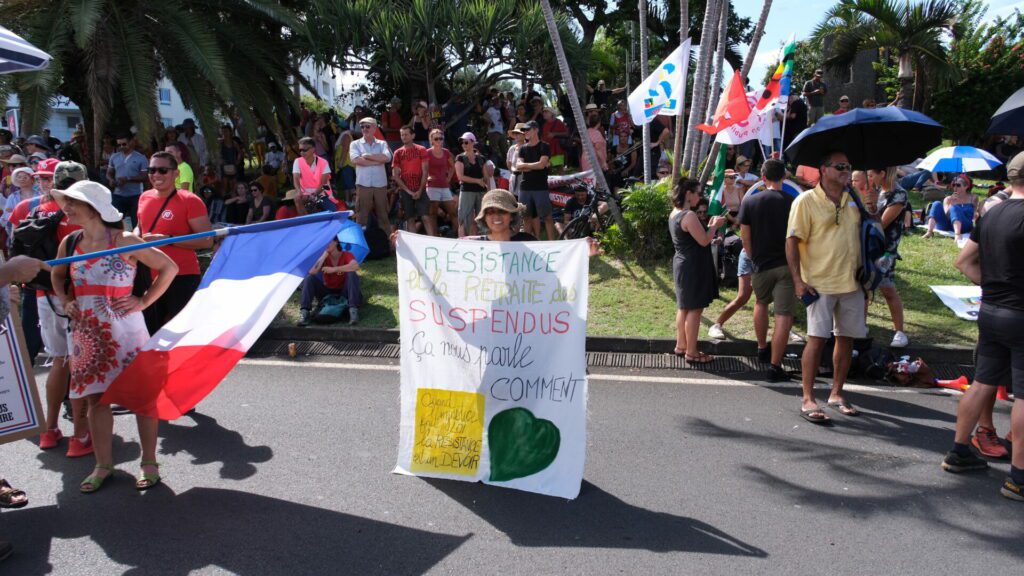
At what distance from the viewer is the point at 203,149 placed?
16844mm

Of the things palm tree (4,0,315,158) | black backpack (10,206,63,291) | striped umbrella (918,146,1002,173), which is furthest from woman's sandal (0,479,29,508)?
striped umbrella (918,146,1002,173)

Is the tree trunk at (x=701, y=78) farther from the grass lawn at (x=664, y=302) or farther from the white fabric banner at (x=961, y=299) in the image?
the white fabric banner at (x=961, y=299)

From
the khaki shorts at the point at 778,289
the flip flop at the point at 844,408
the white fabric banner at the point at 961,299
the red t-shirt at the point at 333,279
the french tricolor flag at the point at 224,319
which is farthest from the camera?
the red t-shirt at the point at 333,279

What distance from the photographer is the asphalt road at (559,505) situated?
3812 mm

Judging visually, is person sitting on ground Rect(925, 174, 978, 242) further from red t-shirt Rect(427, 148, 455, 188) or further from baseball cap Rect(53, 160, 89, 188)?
baseball cap Rect(53, 160, 89, 188)

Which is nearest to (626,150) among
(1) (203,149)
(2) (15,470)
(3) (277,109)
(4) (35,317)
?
(3) (277,109)

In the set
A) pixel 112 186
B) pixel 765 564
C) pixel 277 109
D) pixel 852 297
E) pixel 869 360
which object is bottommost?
pixel 765 564

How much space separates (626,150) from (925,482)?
469 inches

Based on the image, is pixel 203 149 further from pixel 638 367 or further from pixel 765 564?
pixel 765 564

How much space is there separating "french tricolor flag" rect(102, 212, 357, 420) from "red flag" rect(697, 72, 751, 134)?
561 centimetres

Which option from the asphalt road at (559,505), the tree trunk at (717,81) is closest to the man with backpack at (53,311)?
the asphalt road at (559,505)

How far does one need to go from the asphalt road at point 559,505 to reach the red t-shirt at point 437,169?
19.7 feet

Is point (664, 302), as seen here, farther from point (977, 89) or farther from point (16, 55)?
point (977, 89)

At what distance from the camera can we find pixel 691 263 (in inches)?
275
